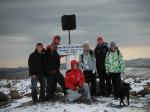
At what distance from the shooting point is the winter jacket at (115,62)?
47.8 ft

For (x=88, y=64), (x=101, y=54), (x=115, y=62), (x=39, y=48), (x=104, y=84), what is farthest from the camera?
(x=104, y=84)

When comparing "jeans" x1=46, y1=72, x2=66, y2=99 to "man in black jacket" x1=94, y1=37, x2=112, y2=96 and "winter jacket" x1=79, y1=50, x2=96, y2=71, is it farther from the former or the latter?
"man in black jacket" x1=94, y1=37, x2=112, y2=96

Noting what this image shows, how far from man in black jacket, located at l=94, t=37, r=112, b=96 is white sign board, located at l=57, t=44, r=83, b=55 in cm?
64

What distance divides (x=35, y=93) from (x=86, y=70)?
2.12 m

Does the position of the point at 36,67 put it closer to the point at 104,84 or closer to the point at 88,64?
the point at 88,64

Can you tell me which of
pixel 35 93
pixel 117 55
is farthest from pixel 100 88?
pixel 35 93

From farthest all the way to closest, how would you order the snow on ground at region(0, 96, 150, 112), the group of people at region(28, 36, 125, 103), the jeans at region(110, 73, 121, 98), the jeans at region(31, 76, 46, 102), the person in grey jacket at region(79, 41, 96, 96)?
the person in grey jacket at region(79, 41, 96, 96), the jeans at region(110, 73, 121, 98), the jeans at region(31, 76, 46, 102), the group of people at region(28, 36, 125, 103), the snow on ground at region(0, 96, 150, 112)

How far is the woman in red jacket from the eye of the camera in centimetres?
1397

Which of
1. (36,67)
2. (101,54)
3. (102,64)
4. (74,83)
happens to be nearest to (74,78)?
(74,83)

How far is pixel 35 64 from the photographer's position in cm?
1430

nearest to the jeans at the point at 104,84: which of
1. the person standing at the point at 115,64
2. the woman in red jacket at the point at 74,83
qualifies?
the person standing at the point at 115,64

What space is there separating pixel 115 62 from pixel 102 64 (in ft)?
2.31

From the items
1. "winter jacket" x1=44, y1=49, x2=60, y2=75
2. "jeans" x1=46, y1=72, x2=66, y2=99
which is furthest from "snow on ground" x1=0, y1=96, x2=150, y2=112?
"winter jacket" x1=44, y1=49, x2=60, y2=75

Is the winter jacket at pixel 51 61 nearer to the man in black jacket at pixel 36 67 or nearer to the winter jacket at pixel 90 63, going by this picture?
the man in black jacket at pixel 36 67
